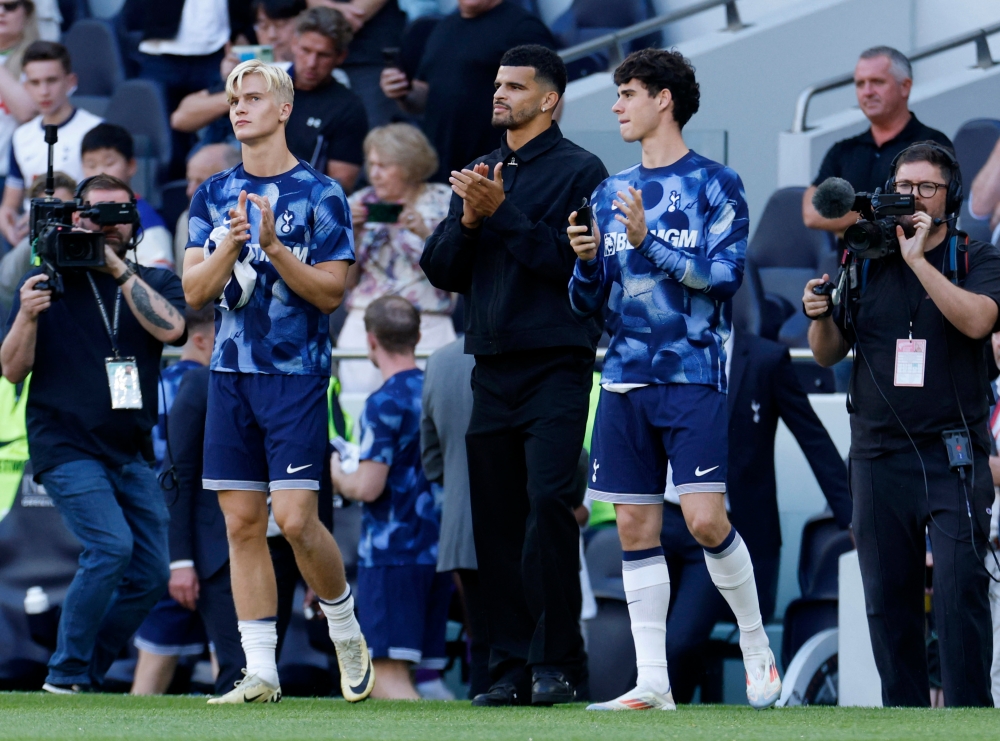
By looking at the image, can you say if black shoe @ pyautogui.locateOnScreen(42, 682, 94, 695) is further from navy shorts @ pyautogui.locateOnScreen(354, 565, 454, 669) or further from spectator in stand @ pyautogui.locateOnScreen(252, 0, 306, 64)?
spectator in stand @ pyautogui.locateOnScreen(252, 0, 306, 64)

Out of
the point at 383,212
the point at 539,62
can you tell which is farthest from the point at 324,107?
the point at 539,62

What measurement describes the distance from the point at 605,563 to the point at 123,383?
249 centimetres

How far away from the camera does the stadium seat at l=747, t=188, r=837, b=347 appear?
31.9 ft

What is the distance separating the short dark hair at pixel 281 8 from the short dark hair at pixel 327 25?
947mm

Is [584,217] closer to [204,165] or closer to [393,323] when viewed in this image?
[393,323]

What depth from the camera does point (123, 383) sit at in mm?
7008

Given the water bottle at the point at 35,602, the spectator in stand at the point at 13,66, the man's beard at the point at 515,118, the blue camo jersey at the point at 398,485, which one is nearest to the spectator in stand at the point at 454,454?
the blue camo jersey at the point at 398,485

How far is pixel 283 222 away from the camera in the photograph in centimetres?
596

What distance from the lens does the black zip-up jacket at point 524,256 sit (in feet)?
18.6

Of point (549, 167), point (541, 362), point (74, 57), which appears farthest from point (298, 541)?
point (74, 57)

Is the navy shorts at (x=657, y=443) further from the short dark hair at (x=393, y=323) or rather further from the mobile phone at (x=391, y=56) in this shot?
the mobile phone at (x=391, y=56)

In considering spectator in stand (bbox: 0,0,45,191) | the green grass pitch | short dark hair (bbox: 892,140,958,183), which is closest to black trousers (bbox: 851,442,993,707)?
the green grass pitch

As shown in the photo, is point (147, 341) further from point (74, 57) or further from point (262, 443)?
point (74, 57)

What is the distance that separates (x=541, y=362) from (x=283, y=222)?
1058 mm
